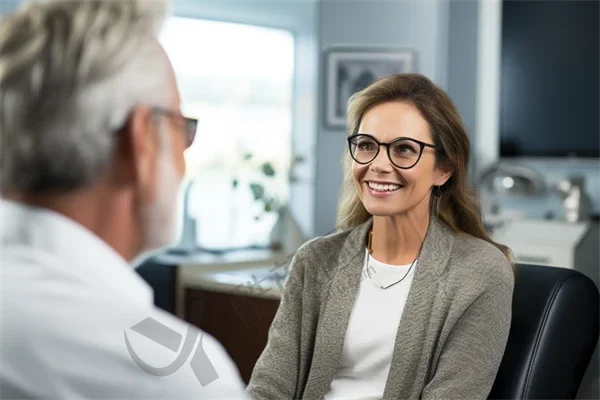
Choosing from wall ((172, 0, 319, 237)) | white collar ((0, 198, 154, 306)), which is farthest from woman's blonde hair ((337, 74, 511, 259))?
wall ((172, 0, 319, 237))

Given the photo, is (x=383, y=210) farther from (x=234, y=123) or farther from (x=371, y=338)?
(x=234, y=123)

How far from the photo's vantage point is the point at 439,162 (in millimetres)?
1646

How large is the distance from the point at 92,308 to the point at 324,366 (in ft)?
3.40

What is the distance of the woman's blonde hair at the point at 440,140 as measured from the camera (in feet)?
5.28

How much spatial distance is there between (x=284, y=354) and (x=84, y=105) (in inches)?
43.3

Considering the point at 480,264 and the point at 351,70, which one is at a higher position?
the point at 351,70

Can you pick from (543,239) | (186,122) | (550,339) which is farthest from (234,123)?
(186,122)

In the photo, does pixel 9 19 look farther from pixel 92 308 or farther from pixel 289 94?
pixel 289 94

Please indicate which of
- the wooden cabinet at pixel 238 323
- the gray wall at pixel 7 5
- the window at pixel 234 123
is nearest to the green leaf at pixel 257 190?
the window at pixel 234 123

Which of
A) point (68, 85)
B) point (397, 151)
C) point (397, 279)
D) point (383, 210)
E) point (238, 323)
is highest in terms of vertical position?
point (68, 85)

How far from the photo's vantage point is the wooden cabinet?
9.66 feet

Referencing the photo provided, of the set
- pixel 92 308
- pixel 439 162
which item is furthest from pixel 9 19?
pixel 439 162

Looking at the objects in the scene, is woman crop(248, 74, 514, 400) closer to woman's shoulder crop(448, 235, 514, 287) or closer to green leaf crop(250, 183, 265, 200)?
woman's shoulder crop(448, 235, 514, 287)

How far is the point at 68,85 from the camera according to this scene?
0.55 metres
